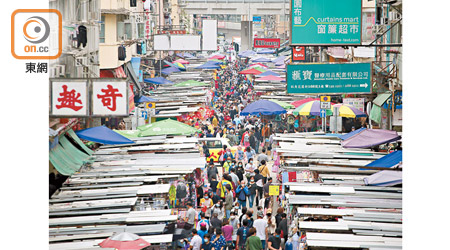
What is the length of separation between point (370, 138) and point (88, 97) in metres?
9.00

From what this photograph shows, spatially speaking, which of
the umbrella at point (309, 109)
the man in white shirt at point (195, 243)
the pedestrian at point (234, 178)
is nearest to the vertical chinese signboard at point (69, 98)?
the man in white shirt at point (195, 243)

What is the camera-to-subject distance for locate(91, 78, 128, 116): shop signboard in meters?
15.2

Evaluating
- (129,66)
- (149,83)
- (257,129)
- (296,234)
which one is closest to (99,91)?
(296,234)

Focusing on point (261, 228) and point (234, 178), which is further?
point (234, 178)

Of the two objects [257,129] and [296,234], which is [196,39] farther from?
[296,234]

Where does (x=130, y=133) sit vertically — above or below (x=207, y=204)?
above

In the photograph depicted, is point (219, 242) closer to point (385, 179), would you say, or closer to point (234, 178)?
point (385, 179)

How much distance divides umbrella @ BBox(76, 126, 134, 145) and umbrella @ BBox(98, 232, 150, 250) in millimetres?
9062

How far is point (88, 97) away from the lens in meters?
15.1

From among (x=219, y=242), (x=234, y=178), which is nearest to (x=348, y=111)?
(x=234, y=178)

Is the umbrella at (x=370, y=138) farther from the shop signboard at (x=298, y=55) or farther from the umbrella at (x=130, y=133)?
the shop signboard at (x=298, y=55)

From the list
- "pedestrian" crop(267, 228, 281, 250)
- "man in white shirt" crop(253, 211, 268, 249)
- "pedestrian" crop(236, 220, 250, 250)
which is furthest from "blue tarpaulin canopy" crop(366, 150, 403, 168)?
"pedestrian" crop(236, 220, 250, 250)

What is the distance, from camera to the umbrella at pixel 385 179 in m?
15.8

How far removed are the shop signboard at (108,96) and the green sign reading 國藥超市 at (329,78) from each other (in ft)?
17.5
